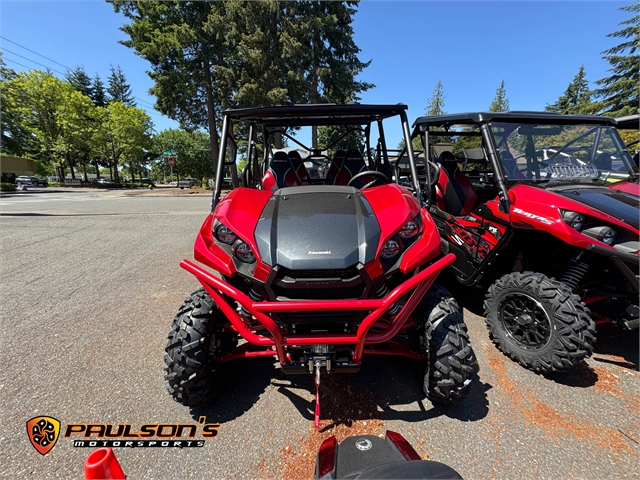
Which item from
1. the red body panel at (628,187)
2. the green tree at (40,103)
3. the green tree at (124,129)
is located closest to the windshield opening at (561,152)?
the red body panel at (628,187)

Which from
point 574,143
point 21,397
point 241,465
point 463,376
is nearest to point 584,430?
point 463,376

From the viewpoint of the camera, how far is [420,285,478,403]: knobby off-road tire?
1857mm

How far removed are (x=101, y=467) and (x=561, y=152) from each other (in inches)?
168

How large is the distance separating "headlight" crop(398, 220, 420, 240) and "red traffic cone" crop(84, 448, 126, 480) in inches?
62.9

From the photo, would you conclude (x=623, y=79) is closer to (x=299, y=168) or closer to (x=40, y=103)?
(x=299, y=168)

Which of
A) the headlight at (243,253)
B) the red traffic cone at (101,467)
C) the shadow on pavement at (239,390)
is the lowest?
the shadow on pavement at (239,390)

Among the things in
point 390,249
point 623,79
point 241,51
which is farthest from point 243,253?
point 623,79

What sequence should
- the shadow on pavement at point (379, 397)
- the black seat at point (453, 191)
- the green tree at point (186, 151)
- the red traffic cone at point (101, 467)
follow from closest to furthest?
the red traffic cone at point (101, 467)
the shadow on pavement at point (379, 397)
the black seat at point (453, 191)
the green tree at point (186, 151)

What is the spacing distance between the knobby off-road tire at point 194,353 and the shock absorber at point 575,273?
2.74 meters

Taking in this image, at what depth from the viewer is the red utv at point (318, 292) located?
162 cm

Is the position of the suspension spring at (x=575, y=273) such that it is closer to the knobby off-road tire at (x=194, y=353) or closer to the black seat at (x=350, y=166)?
the black seat at (x=350, y=166)

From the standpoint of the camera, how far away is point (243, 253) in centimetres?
176

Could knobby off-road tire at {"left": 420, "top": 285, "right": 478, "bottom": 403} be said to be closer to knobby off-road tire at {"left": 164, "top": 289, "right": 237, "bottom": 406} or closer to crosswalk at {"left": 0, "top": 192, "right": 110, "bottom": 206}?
knobby off-road tire at {"left": 164, "top": 289, "right": 237, "bottom": 406}

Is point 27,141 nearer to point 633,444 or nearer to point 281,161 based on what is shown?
point 281,161
